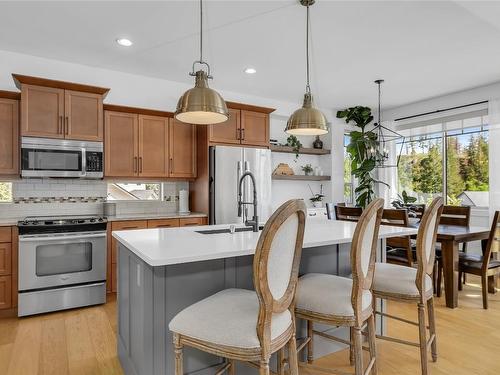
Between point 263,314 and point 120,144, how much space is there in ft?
11.0

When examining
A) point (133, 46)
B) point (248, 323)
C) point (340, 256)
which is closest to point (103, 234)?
point (133, 46)

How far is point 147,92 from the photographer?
452 centimetres

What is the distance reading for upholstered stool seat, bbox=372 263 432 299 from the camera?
6.81 ft

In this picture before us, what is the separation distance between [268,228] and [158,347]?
962 mm

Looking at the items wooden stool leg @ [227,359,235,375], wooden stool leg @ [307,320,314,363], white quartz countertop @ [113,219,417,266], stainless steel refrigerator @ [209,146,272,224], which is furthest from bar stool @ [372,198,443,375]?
stainless steel refrigerator @ [209,146,272,224]

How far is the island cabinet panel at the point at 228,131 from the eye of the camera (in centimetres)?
445

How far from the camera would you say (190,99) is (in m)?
2.06

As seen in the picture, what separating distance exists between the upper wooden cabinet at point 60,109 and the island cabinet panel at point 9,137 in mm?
157

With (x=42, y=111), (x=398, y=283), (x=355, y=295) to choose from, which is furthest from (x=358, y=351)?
(x=42, y=111)

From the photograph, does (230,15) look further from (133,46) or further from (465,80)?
(465,80)

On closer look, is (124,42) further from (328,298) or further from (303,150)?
(303,150)

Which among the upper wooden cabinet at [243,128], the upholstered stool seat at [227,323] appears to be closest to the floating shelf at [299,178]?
the upper wooden cabinet at [243,128]

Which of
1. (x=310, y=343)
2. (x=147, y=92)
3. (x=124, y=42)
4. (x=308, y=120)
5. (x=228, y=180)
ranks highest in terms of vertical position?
(x=124, y=42)

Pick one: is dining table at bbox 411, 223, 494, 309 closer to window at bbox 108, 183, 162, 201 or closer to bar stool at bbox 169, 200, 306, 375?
bar stool at bbox 169, 200, 306, 375
